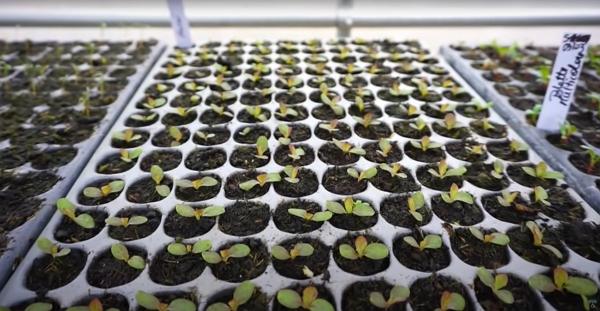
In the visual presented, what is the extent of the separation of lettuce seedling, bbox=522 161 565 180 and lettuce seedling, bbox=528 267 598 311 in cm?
32

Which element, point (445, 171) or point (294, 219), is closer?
point (294, 219)

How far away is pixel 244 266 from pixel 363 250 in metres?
0.24

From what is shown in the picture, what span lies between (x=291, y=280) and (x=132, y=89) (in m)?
0.98

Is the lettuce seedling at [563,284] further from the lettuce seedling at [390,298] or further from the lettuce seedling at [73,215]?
the lettuce seedling at [73,215]

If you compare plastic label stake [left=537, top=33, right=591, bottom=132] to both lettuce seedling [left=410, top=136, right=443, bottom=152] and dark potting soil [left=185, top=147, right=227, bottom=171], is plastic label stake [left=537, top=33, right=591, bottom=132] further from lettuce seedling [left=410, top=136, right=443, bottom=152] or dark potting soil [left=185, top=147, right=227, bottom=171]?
dark potting soil [left=185, top=147, right=227, bottom=171]

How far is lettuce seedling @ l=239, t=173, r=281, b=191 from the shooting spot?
0.87 metres

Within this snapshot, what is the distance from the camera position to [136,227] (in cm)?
80

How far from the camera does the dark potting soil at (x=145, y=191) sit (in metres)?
0.87

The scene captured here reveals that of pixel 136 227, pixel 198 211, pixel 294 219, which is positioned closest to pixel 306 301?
pixel 294 219

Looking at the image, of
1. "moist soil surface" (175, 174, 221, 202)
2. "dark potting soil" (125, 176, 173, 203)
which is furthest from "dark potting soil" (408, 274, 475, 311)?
"dark potting soil" (125, 176, 173, 203)

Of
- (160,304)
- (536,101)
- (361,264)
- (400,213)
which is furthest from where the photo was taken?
(536,101)

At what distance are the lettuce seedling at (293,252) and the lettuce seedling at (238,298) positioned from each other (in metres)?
0.08

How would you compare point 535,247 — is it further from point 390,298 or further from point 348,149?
point 348,149

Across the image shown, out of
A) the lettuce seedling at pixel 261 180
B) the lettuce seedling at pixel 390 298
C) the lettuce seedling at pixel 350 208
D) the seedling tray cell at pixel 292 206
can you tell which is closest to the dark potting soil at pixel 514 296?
the seedling tray cell at pixel 292 206
